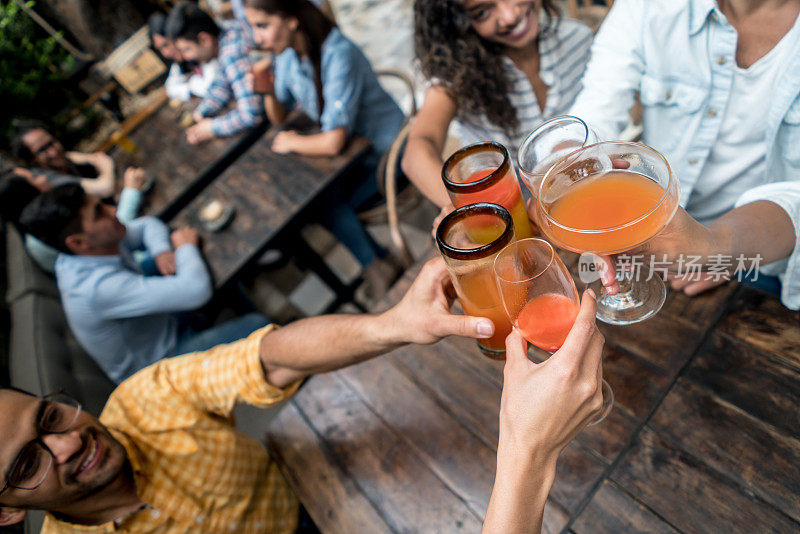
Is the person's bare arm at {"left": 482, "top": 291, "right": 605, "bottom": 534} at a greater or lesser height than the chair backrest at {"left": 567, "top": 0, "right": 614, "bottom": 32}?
greater

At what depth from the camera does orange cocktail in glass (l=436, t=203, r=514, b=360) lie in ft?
3.08

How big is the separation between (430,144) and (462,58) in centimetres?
37

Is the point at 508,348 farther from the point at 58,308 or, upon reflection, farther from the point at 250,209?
the point at 58,308

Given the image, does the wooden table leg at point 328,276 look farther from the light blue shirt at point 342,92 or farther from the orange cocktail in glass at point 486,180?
the orange cocktail in glass at point 486,180

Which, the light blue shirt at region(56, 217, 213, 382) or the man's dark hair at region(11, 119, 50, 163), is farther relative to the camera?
the man's dark hair at region(11, 119, 50, 163)

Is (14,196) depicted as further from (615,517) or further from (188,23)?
(615,517)

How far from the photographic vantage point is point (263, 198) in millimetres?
2654

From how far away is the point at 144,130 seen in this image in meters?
3.77

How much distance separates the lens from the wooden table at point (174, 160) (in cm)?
307

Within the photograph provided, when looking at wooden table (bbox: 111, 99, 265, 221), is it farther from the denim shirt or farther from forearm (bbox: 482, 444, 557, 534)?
forearm (bbox: 482, 444, 557, 534)

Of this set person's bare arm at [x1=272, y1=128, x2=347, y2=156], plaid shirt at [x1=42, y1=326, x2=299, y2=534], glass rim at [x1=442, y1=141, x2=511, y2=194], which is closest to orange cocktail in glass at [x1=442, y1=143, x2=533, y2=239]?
glass rim at [x1=442, y1=141, x2=511, y2=194]

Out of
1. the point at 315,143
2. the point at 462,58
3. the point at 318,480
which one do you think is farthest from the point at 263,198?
the point at 318,480

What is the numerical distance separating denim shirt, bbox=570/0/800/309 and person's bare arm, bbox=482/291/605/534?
28.6 inches

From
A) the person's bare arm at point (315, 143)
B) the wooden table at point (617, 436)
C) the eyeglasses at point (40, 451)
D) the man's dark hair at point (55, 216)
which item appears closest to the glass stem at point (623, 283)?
the wooden table at point (617, 436)
